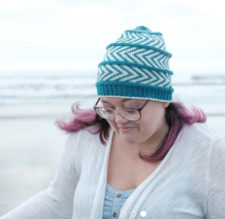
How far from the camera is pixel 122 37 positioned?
1.90 m

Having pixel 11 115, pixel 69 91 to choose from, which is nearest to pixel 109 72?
pixel 11 115

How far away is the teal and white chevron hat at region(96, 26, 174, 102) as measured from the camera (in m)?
1.79

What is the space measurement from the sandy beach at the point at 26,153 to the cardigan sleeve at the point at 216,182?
4.24 ft

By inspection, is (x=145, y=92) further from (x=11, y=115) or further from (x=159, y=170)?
(x=11, y=115)

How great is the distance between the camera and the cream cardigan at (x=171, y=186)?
1797mm

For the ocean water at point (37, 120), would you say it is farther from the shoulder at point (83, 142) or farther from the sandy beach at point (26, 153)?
the shoulder at point (83, 142)

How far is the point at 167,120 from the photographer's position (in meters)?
2.01

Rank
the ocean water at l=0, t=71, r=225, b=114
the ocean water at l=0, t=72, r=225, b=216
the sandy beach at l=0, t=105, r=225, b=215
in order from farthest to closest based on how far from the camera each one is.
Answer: the ocean water at l=0, t=71, r=225, b=114
the ocean water at l=0, t=72, r=225, b=216
the sandy beach at l=0, t=105, r=225, b=215

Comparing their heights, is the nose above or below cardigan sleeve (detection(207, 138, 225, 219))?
above

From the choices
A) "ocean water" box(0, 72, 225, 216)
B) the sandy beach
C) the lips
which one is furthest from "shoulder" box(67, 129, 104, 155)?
the sandy beach

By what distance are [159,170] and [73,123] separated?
51 centimetres

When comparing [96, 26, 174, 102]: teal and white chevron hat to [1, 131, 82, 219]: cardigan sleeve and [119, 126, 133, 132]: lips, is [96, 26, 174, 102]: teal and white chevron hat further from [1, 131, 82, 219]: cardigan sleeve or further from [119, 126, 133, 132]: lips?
[1, 131, 82, 219]: cardigan sleeve

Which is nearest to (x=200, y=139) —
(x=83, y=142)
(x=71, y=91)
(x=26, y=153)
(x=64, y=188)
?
(x=83, y=142)

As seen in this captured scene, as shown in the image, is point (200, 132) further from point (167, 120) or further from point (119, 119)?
point (119, 119)
